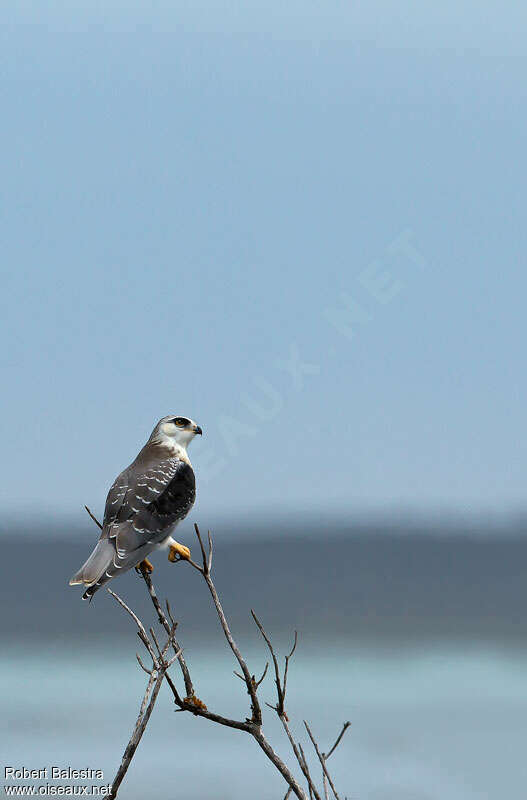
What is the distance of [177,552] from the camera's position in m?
5.60

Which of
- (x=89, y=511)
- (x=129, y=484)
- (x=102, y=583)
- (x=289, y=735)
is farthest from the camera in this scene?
(x=129, y=484)

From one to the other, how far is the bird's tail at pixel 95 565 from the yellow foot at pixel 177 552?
22.7 inches

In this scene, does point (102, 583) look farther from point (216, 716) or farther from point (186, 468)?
point (186, 468)

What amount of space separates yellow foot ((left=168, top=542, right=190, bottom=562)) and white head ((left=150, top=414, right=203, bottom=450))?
1077mm

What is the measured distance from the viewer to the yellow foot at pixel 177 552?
18.0ft

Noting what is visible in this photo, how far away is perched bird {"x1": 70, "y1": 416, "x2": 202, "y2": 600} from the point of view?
4.91m

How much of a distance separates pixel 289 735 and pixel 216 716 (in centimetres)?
67

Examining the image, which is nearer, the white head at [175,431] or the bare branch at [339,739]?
the bare branch at [339,739]

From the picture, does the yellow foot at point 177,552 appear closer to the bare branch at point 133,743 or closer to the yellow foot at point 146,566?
the yellow foot at point 146,566

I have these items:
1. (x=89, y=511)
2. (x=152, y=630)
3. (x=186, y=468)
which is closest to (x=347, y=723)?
(x=152, y=630)

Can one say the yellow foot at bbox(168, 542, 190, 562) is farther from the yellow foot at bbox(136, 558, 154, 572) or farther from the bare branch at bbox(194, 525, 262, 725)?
the bare branch at bbox(194, 525, 262, 725)

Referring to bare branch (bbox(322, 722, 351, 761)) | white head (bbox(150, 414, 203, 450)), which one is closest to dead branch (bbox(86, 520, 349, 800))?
bare branch (bbox(322, 722, 351, 761))

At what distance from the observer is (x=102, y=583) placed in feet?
15.6

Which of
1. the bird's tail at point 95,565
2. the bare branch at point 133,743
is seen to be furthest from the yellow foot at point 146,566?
the bare branch at point 133,743
